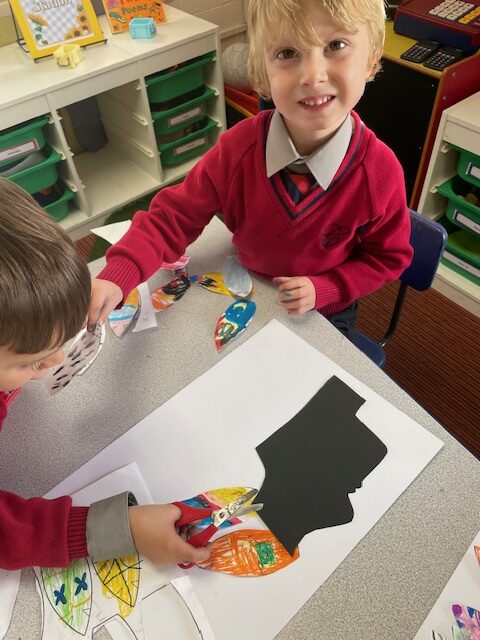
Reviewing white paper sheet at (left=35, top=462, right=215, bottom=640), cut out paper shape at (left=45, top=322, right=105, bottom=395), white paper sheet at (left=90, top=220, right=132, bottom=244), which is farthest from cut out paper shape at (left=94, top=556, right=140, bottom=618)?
white paper sheet at (left=90, top=220, right=132, bottom=244)

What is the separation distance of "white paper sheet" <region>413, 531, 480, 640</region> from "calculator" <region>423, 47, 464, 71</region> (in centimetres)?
143

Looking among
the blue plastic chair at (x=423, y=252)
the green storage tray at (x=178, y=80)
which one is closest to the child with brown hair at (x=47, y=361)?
the blue plastic chair at (x=423, y=252)

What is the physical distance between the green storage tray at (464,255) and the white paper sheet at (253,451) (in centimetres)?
118

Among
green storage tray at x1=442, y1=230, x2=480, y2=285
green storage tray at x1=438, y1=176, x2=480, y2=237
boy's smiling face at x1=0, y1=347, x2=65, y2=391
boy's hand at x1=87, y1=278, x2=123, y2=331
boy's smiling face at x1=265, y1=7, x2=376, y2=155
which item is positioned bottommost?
green storage tray at x1=442, y1=230, x2=480, y2=285

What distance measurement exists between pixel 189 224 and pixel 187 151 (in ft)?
4.75

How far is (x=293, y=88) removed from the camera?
70cm

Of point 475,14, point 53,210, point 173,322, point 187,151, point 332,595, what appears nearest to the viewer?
point 332,595

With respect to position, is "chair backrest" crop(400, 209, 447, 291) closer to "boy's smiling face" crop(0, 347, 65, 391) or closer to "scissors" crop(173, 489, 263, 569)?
"scissors" crop(173, 489, 263, 569)

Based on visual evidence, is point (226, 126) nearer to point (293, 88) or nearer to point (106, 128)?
point (106, 128)

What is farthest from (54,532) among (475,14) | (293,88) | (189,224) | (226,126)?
(226,126)

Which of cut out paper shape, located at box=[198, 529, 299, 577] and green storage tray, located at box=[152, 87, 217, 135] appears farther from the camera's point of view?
green storage tray, located at box=[152, 87, 217, 135]

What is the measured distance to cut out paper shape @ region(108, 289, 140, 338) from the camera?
2.63 feet

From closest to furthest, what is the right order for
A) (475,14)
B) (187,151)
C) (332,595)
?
(332,595)
(475,14)
(187,151)

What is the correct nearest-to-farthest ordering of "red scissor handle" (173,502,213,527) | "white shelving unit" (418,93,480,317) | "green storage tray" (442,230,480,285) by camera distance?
"red scissor handle" (173,502,213,527) → "white shelving unit" (418,93,480,317) → "green storage tray" (442,230,480,285)
